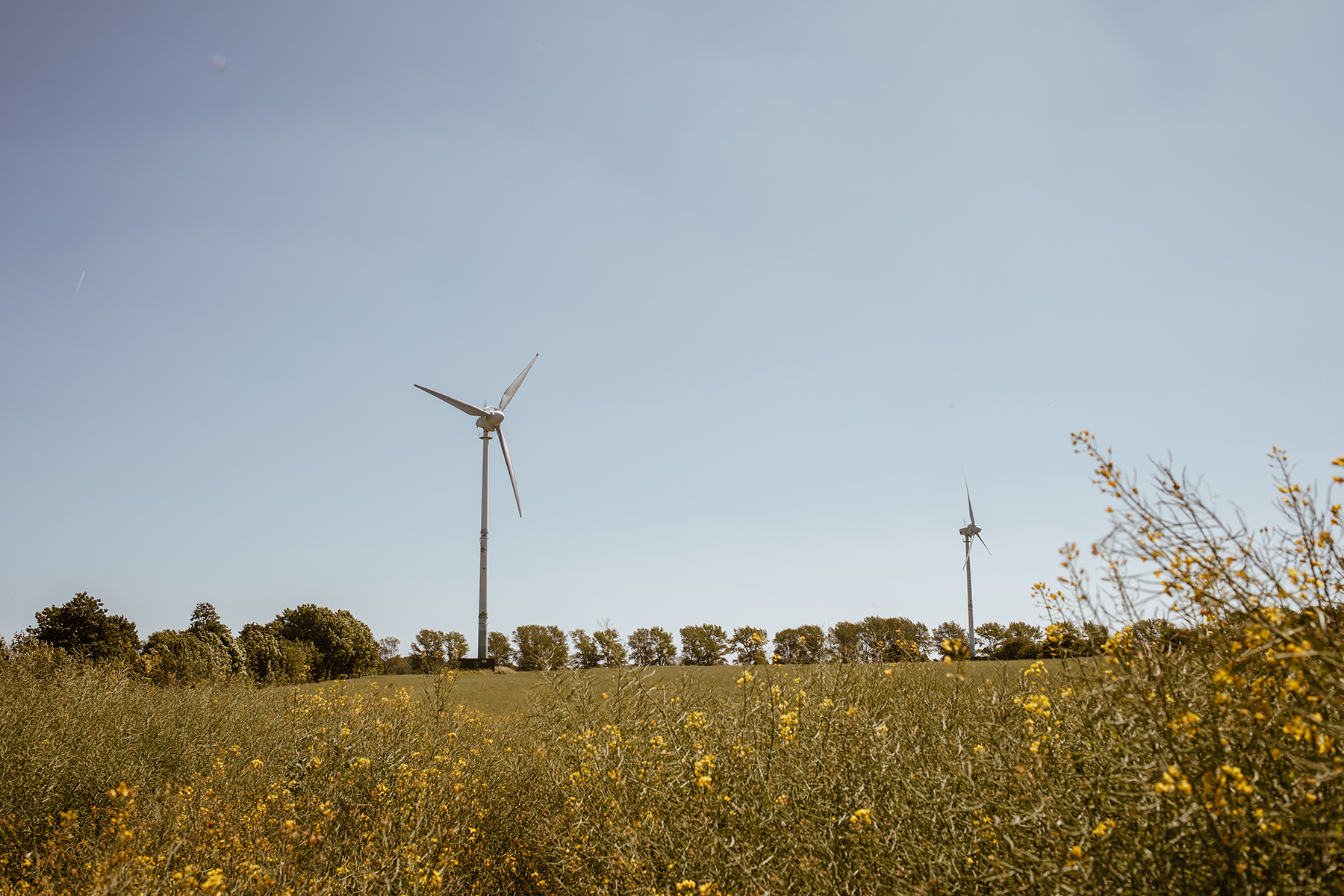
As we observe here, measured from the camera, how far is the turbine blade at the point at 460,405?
124ft

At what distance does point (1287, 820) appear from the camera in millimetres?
2887

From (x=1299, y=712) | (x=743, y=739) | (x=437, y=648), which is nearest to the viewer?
(x=1299, y=712)

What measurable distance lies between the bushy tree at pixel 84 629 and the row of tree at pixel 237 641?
36 mm

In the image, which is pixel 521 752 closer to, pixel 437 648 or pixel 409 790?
pixel 409 790

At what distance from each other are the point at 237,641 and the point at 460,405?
2268cm

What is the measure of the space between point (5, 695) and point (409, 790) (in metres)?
10.1

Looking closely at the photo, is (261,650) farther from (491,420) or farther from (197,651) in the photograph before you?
(491,420)

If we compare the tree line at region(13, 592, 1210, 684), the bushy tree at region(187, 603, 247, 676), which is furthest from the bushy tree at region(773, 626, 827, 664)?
the bushy tree at region(187, 603, 247, 676)

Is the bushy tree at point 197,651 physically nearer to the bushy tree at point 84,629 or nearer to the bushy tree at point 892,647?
the bushy tree at point 84,629

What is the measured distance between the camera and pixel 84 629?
127ft

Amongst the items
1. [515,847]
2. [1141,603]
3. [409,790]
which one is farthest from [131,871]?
[1141,603]

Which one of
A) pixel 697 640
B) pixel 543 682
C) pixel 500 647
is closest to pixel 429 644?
pixel 500 647

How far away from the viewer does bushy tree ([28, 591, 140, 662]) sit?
37531 millimetres

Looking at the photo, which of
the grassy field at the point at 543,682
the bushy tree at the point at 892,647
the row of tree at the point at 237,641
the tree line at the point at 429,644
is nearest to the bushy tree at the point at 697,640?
the tree line at the point at 429,644
